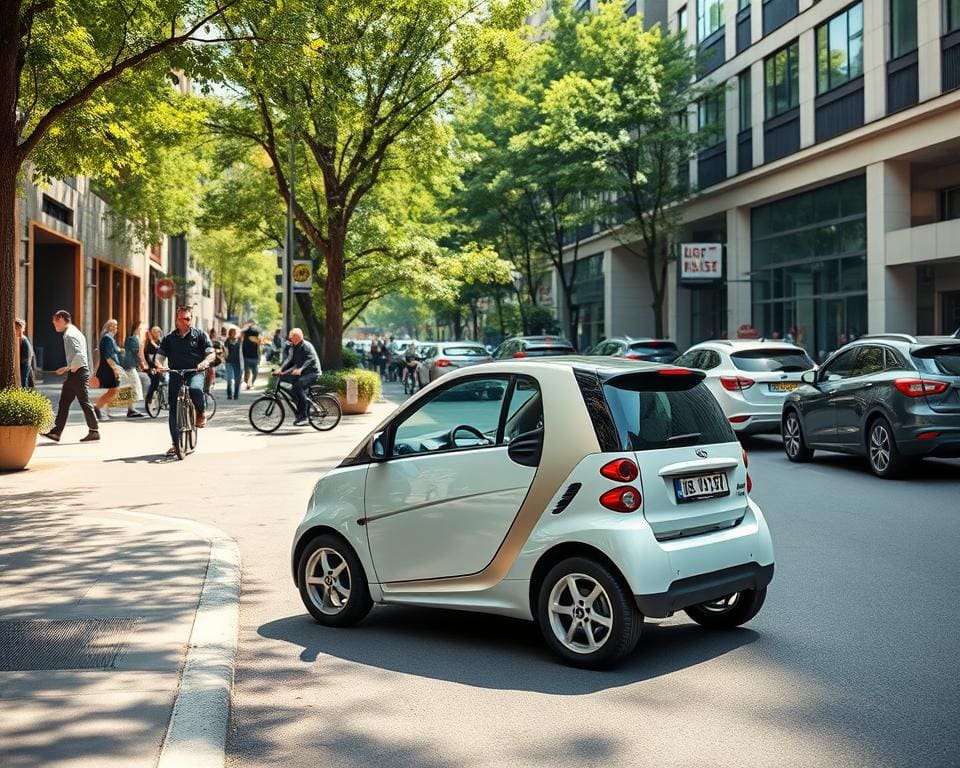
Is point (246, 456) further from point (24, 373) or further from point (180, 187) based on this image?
point (180, 187)

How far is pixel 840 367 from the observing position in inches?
563

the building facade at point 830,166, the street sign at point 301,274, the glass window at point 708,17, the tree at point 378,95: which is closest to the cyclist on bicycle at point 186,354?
the tree at point 378,95

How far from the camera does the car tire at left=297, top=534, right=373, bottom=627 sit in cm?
643

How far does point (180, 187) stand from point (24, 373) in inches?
534

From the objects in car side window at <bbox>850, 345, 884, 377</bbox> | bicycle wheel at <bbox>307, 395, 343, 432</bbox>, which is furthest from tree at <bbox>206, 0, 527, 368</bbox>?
car side window at <bbox>850, 345, 884, 377</bbox>

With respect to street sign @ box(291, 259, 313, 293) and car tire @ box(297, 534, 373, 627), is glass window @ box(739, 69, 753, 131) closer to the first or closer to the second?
street sign @ box(291, 259, 313, 293)

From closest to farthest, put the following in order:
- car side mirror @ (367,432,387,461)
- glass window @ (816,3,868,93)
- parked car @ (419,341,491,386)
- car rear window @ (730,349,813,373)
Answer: car side mirror @ (367,432,387,461) → car rear window @ (730,349,813,373) → glass window @ (816,3,868,93) → parked car @ (419,341,491,386)

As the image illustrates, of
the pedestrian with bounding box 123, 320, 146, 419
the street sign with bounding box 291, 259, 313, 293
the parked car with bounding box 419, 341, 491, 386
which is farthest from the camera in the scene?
the parked car with bounding box 419, 341, 491, 386

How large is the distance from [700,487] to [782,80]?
29689 mm

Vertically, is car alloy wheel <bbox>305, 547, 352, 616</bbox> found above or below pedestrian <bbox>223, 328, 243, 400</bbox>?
below

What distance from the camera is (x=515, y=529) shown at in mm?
5711

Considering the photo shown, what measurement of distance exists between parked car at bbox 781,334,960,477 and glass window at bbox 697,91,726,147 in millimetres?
22725

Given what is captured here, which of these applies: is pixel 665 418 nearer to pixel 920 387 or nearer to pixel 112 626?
pixel 112 626

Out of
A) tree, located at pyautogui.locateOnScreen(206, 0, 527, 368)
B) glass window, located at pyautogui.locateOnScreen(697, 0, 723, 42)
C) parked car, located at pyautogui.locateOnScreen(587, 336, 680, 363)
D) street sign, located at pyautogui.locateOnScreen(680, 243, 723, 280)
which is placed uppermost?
glass window, located at pyautogui.locateOnScreen(697, 0, 723, 42)
